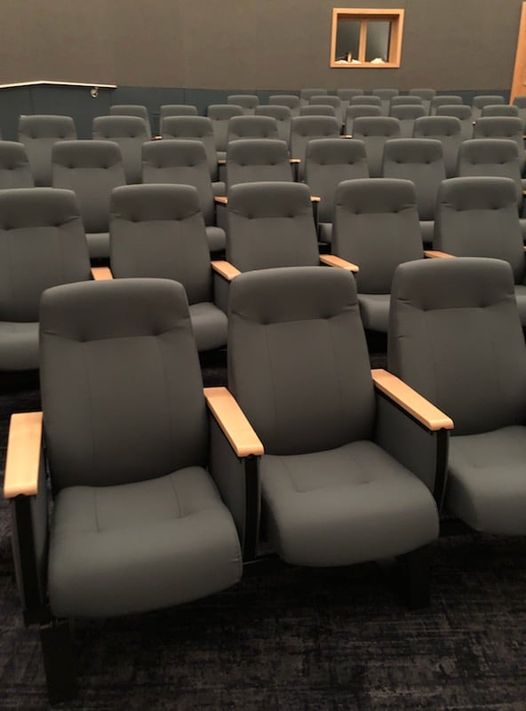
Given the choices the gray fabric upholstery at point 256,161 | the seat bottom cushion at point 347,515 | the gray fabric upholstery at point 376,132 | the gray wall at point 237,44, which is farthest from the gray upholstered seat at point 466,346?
the gray wall at point 237,44

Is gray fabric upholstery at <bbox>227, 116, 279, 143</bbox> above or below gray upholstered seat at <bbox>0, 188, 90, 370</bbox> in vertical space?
above

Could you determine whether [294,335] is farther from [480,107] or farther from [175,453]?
[480,107]

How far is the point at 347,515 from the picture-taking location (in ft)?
4.01

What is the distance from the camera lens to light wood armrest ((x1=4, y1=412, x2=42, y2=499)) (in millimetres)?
1041

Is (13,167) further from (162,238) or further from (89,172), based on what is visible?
(162,238)

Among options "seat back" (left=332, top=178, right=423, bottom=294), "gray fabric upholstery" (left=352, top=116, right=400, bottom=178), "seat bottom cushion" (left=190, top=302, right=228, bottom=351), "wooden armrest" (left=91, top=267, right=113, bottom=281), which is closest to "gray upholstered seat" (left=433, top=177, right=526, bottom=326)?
"seat back" (left=332, top=178, right=423, bottom=294)

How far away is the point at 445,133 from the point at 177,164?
2.05 m

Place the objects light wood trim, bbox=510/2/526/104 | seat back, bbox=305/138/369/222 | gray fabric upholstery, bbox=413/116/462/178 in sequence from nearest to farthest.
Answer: seat back, bbox=305/138/369/222 < gray fabric upholstery, bbox=413/116/462/178 < light wood trim, bbox=510/2/526/104

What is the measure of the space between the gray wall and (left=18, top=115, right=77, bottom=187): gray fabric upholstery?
1894 millimetres

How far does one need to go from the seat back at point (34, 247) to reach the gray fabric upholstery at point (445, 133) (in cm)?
276

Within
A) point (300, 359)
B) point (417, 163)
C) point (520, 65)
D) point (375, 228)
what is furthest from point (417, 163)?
point (520, 65)

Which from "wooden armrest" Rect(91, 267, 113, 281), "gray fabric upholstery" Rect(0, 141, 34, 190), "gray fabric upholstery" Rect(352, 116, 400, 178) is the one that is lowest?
"wooden armrest" Rect(91, 267, 113, 281)

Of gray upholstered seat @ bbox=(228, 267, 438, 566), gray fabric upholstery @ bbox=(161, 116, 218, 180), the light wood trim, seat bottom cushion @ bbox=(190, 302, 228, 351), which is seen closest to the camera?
gray upholstered seat @ bbox=(228, 267, 438, 566)

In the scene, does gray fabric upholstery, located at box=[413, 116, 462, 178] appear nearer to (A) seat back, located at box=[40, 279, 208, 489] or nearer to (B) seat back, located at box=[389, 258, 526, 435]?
(B) seat back, located at box=[389, 258, 526, 435]
